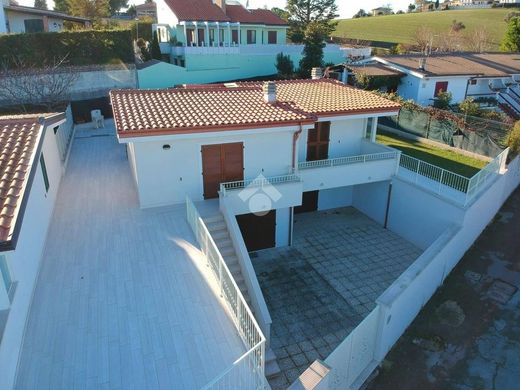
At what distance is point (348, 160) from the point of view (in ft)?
50.1

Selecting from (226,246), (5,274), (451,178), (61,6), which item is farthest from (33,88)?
(61,6)

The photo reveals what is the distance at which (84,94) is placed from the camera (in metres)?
28.8

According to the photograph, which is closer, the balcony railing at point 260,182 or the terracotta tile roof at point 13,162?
the terracotta tile roof at point 13,162

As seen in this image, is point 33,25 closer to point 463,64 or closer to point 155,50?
point 155,50

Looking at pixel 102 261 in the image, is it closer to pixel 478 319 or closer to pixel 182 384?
pixel 182 384

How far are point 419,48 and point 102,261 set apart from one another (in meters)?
62.6

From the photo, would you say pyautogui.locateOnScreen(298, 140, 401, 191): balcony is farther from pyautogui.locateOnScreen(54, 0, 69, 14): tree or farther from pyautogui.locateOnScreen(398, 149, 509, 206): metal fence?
pyautogui.locateOnScreen(54, 0, 69, 14): tree

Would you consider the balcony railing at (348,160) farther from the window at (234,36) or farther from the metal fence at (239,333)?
the window at (234,36)

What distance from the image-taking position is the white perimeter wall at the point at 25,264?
6129mm

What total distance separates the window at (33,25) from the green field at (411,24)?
5966 cm

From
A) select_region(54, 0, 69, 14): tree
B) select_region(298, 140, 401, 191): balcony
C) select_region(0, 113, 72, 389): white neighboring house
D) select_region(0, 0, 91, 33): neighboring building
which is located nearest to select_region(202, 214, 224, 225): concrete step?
select_region(298, 140, 401, 191): balcony

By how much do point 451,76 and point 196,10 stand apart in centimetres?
2402

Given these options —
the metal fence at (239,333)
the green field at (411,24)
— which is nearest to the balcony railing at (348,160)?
the metal fence at (239,333)

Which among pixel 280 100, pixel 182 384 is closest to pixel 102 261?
pixel 182 384
